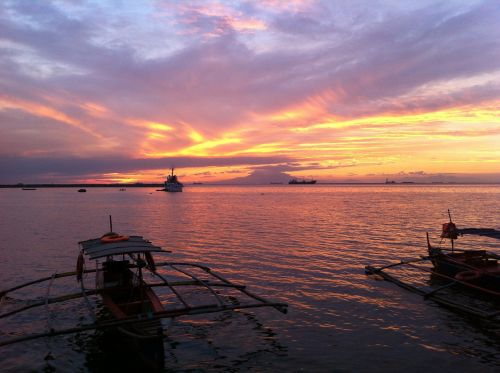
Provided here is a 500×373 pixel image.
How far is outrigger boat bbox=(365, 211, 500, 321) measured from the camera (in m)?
18.1

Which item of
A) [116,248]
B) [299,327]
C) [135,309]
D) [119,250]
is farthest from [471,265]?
[116,248]

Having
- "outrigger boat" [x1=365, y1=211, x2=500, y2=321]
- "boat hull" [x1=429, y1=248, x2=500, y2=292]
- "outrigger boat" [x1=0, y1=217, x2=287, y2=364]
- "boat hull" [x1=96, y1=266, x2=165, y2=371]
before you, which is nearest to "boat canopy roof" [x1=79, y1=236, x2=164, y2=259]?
"outrigger boat" [x1=0, y1=217, x2=287, y2=364]

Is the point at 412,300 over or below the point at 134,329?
below

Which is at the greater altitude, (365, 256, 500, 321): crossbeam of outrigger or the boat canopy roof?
the boat canopy roof

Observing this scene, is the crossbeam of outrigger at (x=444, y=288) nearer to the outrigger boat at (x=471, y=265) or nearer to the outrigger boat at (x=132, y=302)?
the outrigger boat at (x=471, y=265)

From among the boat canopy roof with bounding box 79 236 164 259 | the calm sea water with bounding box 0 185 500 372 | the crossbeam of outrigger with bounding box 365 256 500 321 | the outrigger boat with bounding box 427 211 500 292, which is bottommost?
the calm sea water with bounding box 0 185 500 372

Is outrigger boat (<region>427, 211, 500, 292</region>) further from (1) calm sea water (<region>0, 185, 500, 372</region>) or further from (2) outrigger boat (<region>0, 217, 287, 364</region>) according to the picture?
(2) outrigger boat (<region>0, 217, 287, 364</region>)

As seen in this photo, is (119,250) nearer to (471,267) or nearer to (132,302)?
(132,302)

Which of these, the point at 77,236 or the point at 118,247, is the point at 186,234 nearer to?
the point at 77,236

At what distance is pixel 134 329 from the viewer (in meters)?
12.0

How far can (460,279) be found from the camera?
783 inches

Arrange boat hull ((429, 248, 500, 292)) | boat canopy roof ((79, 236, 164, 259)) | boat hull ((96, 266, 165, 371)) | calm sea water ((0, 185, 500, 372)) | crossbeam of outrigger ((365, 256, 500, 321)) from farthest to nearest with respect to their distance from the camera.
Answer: boat hull ((429, 248, 500, 292)), crossbeam of outrigger ((365, 256, 500, 321)), boat canopy roof ((79, 236, 164, 259)), calm sea water ((0, 185, 500, 372)), boat hull ((96, 266, 165, 371))

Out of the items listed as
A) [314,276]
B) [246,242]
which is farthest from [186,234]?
[314,276]

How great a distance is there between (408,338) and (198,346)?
8.30m
